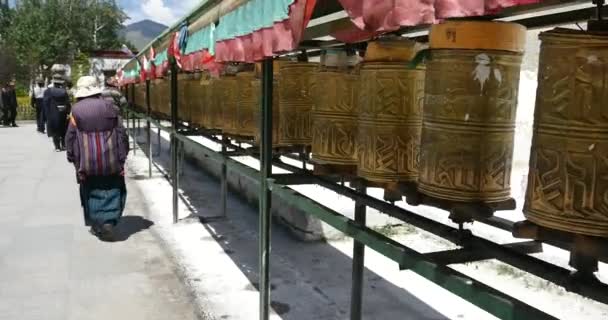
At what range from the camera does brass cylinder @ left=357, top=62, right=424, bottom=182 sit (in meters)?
2.21

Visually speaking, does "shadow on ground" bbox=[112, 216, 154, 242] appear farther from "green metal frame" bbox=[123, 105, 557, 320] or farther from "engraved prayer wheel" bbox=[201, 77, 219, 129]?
"green metal frame" bbox=[123, 105, 557, 320]

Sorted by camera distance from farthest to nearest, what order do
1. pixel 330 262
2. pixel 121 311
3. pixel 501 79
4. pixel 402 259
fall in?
1. pixel 330 262
2. pixel 121 311
3. pixel 402 259
4. pixel 501 79

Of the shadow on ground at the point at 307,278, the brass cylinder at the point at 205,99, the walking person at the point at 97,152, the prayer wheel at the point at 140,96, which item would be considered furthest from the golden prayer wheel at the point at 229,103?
the prayer wheel at the point at 140,96

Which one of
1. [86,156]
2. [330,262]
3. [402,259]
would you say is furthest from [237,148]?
[402,259]

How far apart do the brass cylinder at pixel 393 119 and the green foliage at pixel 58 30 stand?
3814cm

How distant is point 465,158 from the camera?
68.8 inches

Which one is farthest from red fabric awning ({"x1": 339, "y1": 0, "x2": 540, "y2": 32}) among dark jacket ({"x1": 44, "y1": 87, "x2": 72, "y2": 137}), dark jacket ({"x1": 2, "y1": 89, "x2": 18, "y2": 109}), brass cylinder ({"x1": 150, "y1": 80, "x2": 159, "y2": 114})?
dark jacket ({"x1": 2, "y1": 89, "x2": 18, "y2": 109})

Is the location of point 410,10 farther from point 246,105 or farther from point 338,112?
point 246,105

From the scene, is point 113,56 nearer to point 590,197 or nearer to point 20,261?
point 20,261

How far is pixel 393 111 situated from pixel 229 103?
2481 mm

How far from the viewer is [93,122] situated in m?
5.75

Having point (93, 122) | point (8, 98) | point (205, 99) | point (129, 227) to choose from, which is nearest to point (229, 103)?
point (205, 99)

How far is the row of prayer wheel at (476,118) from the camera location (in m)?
1.38

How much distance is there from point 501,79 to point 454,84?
142mm
